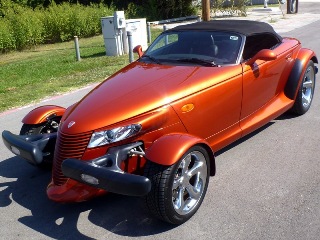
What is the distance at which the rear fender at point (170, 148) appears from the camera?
3.28 meters

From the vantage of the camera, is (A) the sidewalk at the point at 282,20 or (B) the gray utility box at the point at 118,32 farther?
(A) the sidewalk at the point at 282,20

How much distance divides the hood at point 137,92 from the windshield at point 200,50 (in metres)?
0.17

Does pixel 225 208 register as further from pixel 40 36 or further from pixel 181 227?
pixel 40 36

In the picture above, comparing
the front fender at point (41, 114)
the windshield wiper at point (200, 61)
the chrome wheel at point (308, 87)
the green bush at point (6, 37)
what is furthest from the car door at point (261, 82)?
the green bush at point (6, 37)

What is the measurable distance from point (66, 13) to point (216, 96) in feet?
63.6

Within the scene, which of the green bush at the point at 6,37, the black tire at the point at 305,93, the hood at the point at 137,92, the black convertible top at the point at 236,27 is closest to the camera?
the hood at the point at 137,92

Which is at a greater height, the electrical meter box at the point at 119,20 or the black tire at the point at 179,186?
the electrical meter box at the point at 119,20

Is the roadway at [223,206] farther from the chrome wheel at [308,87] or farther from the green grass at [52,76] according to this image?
the green grass at [52,76]

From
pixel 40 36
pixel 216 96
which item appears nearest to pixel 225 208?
pixel 216 96

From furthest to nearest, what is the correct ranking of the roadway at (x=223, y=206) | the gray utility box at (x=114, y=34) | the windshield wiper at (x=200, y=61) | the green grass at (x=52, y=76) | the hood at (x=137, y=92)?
the gray utility box at (x=114, y=34)
the green grass at (x=52, y=76)
the windshield wiper at (x=200, y=61)
the hood at (x=137, y=92)
the roadway at (x=223, y=206)

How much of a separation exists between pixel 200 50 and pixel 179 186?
6.09ft

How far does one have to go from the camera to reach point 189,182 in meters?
3.68

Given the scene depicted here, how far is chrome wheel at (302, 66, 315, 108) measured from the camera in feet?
19.8

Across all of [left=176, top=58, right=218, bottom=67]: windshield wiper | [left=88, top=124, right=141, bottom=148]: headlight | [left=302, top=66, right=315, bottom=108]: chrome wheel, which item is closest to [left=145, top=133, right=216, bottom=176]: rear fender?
[left=88, top=124, right=141, bottom=148]: headlight
